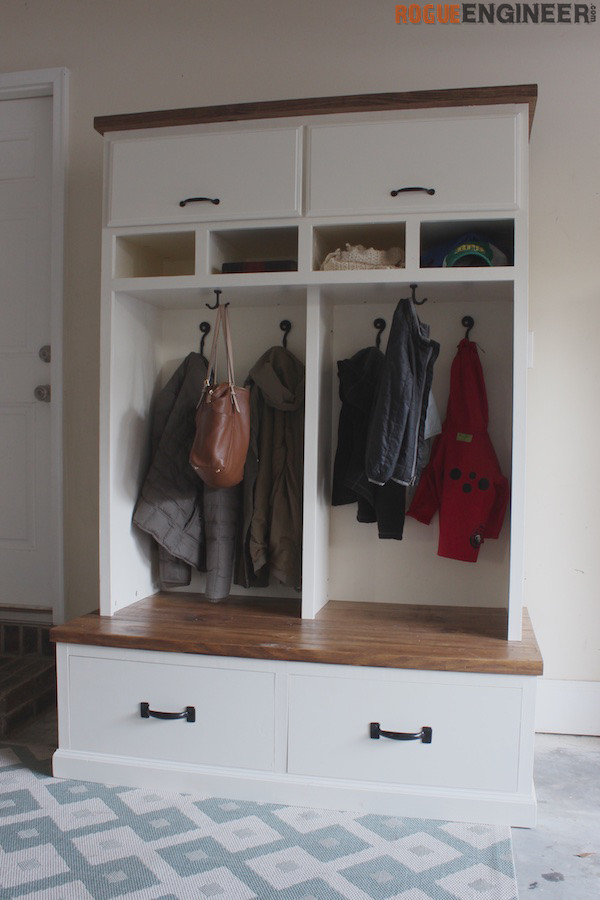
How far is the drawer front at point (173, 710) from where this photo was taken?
1.99 meters

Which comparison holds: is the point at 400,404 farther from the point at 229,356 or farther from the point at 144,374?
the point at 144,374

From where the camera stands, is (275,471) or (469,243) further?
(275,471)

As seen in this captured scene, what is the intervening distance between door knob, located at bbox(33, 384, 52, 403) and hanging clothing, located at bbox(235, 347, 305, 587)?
32.5 inches

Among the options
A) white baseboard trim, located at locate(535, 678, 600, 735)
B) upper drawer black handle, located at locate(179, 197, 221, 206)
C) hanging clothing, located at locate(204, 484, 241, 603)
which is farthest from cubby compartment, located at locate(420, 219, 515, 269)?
white baseboard trim, located at locate(535, 678, 600, 735)

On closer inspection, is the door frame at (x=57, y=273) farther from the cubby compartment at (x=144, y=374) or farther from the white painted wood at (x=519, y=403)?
the white painted wood at (x=519, y=403)

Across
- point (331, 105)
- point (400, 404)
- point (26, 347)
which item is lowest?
point (400, 404)

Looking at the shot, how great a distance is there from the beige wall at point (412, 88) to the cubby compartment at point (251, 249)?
59 cm

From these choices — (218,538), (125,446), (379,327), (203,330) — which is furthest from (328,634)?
(203,330)

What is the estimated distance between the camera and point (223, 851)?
1724mm

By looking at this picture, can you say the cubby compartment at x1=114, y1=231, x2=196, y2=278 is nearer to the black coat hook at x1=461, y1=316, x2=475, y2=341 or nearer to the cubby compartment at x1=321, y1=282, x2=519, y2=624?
the cubby compartment at x1=321, y1=282, x2=519, y2=624

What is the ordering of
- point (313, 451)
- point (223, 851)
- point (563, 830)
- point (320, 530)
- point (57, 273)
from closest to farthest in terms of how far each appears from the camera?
point (223, 851) → point (563, 830) → point (313, 451) → point (320, 530) → point (57, 273)

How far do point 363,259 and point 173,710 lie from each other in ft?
4.53

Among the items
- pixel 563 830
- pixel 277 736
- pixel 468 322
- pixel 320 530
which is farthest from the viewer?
pixel 468 322

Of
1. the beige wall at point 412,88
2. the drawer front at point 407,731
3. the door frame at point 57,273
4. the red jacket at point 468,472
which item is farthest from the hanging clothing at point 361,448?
the door frame at point 57,273
